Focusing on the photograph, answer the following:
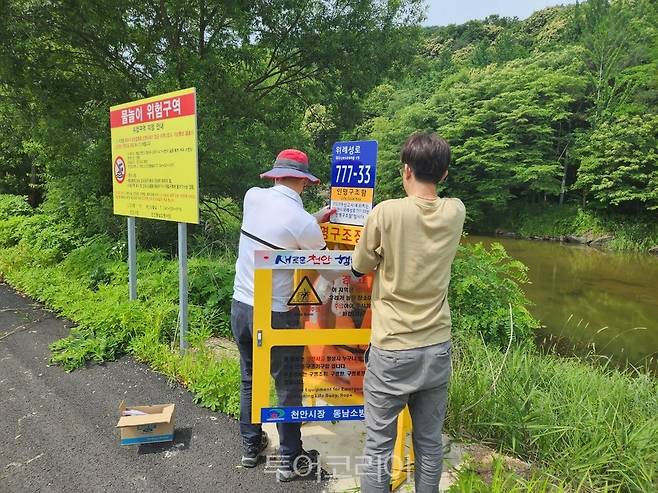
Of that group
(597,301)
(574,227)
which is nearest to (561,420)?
(597,301)

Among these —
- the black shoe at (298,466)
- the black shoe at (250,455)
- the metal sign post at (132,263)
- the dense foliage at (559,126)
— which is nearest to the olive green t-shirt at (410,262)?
the black shoe at (298,466)

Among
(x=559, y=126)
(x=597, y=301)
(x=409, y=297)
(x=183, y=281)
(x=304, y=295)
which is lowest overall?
(x=597, y=301)

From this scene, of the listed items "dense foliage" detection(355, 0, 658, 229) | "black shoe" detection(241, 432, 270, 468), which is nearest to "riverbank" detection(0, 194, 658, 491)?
"black shoe" detection(241, 432, 270, 468)

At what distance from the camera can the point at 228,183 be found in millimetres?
8312

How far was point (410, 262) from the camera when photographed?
1.72m

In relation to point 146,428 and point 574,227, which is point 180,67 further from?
point 574,227

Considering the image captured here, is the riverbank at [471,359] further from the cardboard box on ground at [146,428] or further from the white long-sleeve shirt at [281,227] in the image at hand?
the white long-sleeve shirt at [281,227]

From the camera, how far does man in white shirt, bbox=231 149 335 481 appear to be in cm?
222

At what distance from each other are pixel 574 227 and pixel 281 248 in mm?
24065

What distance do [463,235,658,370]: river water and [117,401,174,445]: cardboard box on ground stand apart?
5.58 meters

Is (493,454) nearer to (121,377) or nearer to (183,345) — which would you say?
(183,345)

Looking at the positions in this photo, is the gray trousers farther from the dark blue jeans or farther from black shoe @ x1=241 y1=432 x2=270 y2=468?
black shoe @ x1=241 y1=432 x2=270 y2=468

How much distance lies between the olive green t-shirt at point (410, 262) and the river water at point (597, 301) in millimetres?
5312

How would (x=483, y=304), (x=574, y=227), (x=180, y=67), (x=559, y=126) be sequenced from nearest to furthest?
(x=483, y=304) → (x=180, y=67) → (x=574, y=227) → (x=559, y=126)
